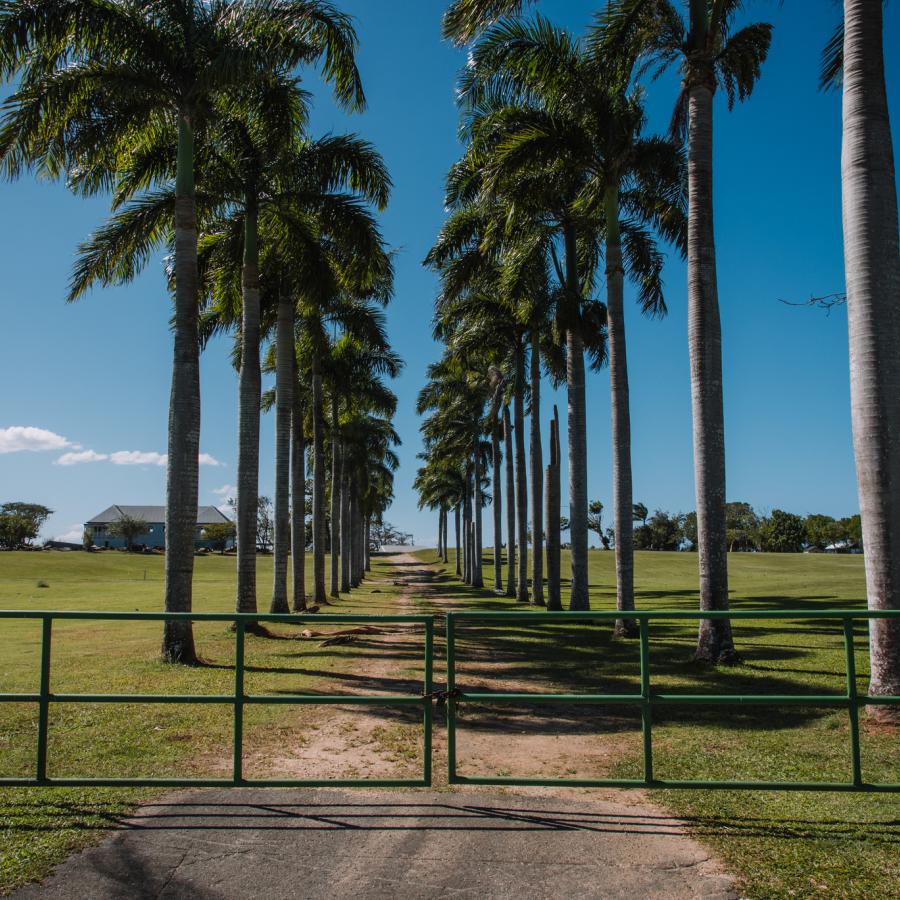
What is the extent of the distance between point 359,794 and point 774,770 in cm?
383

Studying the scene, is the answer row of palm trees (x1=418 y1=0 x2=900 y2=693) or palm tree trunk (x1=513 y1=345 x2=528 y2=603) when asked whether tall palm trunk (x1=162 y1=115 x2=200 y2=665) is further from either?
palm tree trunk (x1=513 y1=345 x2=528 y2=603)

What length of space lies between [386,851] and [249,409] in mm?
14261

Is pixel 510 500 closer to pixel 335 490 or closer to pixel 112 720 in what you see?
pixel 335 490

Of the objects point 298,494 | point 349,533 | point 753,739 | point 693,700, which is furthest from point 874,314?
point 349,533

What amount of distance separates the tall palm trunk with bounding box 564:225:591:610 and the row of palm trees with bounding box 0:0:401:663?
5704 millimetres

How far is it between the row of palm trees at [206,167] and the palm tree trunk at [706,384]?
654 centimetres

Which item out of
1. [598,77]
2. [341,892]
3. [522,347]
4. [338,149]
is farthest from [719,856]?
[522,347]

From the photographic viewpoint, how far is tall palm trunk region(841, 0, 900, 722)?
8.70 m

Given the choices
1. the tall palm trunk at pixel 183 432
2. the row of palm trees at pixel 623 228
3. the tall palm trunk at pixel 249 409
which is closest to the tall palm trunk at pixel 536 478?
the row of palm trees at pixel 623 228

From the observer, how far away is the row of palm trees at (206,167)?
13406 millimetres

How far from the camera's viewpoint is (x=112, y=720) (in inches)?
360

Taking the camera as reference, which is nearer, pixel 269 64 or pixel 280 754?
pixel 280 754

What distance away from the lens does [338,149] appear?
17359 millimetres

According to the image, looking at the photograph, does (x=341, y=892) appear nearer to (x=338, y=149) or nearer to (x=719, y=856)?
(x=719, y=856)
